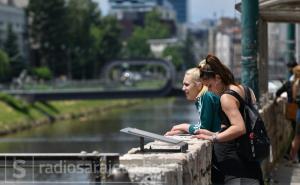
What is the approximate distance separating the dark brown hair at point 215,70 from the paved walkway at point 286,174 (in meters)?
6.13

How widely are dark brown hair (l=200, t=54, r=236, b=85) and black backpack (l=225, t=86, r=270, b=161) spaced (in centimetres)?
15

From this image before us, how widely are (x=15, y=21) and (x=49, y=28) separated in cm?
805

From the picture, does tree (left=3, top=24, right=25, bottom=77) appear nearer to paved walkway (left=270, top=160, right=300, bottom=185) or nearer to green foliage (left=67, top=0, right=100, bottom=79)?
green foliage (left=67, top=0, right=100, bottom=79)

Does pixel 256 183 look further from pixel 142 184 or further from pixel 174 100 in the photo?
pixel 174 100

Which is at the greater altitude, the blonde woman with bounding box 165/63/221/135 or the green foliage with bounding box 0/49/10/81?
the blonde woman with bounding box 165/63/221/135

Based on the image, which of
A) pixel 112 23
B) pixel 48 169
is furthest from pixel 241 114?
pixel 112 23

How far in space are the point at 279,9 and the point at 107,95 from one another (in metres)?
67.5

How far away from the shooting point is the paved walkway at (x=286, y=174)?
13770mm

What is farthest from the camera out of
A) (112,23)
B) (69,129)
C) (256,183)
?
(112,23)

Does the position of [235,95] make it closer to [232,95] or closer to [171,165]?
[232,95]

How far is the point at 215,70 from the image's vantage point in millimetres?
7465

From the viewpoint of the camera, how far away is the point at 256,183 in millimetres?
7418

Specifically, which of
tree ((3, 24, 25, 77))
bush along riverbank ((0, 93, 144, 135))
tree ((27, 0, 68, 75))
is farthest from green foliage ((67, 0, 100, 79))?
bush along riverbank ((0, 93, 144, 135))

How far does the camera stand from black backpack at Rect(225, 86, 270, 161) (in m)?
7.41
